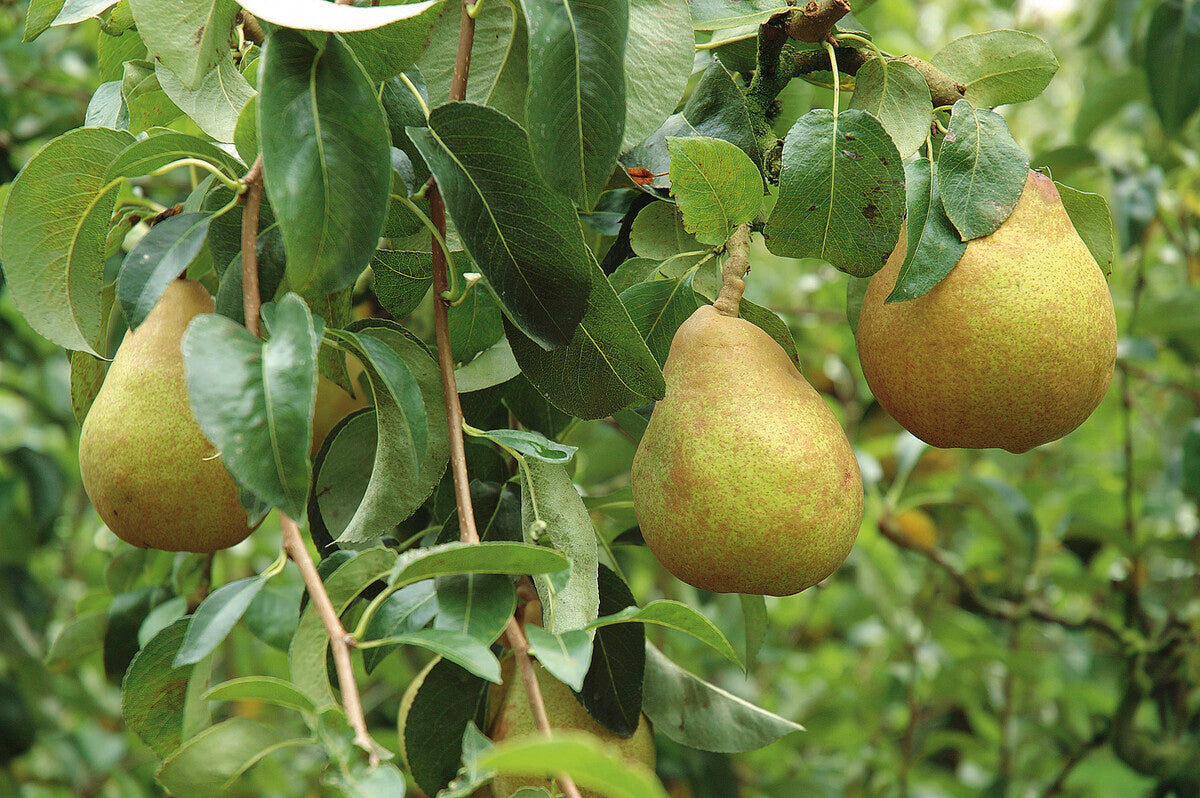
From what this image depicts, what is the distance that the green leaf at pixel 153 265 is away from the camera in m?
0.67

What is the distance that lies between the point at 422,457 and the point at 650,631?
979mm

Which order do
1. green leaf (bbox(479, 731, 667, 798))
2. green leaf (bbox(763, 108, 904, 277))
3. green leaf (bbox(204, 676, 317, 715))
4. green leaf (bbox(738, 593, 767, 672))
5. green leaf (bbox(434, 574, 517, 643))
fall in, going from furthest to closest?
green leaf (bbox(738, 593, 767, 672))
green leaf (bbox(763, 108, 904, 277))
green leaf (bbox(434, 574, 517, 643))
green leaf (bbox(204, 676, 317, 715))
green leaf (bbox(479, 731, 667, 798))

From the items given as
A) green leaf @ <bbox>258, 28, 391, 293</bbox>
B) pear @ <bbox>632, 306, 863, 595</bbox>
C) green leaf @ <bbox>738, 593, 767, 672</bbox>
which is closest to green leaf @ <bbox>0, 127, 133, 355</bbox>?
green leaf @ <bbox>258, 28, 391, 293</bbox>

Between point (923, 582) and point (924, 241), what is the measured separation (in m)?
1.57

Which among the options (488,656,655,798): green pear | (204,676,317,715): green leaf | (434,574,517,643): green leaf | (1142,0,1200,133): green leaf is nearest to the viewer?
(204,676,317,715): green leaf

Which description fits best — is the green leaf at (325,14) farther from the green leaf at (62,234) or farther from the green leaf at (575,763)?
the green leaf at (575,763)

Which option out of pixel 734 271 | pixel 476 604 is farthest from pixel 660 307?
pixel 476 604

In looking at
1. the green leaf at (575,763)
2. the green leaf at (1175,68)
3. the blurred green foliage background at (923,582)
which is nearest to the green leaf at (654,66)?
the green leaf at (575,763)

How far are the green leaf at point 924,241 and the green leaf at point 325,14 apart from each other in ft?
1.19

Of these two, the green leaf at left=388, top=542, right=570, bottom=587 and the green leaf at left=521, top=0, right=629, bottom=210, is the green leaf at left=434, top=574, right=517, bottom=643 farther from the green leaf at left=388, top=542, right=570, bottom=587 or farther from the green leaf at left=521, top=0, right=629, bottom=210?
the green leaf at left=521, top=0, right=629, bottom=210

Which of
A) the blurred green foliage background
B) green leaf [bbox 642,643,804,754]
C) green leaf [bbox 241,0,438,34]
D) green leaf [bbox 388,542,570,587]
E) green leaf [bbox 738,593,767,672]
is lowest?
the blurred green foliage background

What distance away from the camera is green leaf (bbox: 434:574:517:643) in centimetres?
63

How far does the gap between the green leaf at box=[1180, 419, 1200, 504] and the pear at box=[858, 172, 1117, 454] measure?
1014 millimetres

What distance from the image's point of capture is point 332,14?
22.5 inches
